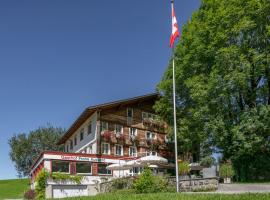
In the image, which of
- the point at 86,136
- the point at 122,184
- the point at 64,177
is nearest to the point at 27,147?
the point at 86,136

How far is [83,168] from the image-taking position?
4050cm

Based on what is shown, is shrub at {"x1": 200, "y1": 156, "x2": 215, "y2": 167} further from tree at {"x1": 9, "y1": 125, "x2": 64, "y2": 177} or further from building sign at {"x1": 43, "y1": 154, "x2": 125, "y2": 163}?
tree at {"x1": 9, "y1": 125, "x2": 64, "y2": 177}

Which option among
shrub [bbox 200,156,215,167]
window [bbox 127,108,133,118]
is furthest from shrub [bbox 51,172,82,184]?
window [bbox 127,108,133,118]

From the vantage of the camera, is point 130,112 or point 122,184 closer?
point 122,184

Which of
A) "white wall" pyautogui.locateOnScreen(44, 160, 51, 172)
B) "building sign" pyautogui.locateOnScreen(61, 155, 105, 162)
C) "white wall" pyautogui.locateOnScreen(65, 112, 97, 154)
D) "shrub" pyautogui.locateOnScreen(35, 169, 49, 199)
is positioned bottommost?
"shrub" pyautogui.locateOnScreen(35, 169, 49, 199)

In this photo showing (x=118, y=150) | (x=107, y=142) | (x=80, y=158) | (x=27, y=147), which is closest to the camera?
(x=80, y=158)

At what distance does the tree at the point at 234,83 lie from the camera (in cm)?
3002

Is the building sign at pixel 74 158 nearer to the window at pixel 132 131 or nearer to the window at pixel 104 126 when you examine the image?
the window at pixel 104 126

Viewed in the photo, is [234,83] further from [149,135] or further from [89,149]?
[89,149]

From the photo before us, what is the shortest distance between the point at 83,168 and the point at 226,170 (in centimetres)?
1368

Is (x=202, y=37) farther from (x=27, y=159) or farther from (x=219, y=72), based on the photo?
(x=27, y=159)

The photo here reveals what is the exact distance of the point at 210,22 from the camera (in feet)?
111

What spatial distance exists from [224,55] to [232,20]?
10.1ft

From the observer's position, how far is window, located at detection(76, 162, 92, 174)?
40000mm
